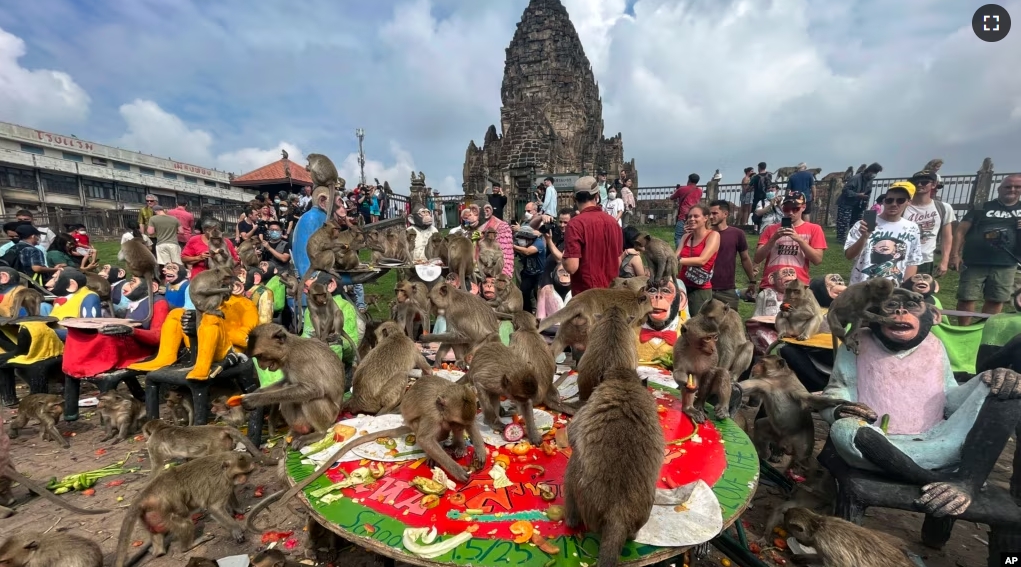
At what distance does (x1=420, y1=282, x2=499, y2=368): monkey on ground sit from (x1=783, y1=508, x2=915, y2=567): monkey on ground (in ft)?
11.0

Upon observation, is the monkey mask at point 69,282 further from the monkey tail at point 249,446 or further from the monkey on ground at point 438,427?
the monkey on ground at point 438,427

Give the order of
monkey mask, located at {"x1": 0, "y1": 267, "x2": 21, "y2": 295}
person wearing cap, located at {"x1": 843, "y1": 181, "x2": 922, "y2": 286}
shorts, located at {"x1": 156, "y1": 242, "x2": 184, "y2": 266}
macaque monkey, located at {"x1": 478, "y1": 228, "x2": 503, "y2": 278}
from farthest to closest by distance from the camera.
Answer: shorts, located at {"x1": 156, "y1": 242, "x2": 184, "y2": 266}, macaque monkey, located at {"x1": 478, "y1": 228, "x2": 503, "y2": 278}, monkey mask, located at {"x1": 0, "y1": 267, "x2": 21, "y2": 295}, person wearing cap, located at {"x1": 843, "y1": 181, "x2": 922, "y2": 286}

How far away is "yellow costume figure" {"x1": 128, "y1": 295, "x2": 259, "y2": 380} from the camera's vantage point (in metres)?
5.12

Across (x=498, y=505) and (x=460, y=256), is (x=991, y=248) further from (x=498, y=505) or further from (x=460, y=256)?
(x=498, y=505)

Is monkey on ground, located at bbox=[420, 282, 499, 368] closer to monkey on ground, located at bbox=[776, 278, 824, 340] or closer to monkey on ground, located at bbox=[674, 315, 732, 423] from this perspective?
monkey on ground, located at bbox=[674, 315, 732, 423]

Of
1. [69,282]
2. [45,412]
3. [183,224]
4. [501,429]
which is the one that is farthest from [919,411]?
[183,224]

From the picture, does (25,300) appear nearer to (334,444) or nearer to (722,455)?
(334,444)

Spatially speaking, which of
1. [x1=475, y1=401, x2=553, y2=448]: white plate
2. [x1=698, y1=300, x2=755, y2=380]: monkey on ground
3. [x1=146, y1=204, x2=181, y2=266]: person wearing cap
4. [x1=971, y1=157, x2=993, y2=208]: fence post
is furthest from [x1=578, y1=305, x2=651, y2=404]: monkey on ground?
[x1=971, y1=157, x2=993, y2=208]: fence post

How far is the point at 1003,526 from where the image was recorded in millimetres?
2816

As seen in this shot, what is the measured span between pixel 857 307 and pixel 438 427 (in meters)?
3.50

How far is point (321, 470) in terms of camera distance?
2770mm

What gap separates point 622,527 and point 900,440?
2.51 m

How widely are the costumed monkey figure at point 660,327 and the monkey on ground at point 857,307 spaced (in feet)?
5.17

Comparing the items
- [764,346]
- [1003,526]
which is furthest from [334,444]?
[764,346]
